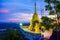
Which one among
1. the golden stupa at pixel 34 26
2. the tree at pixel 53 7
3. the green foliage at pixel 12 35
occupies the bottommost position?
the green foliage at pixel 12 35

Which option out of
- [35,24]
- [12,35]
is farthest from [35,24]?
[12,35]

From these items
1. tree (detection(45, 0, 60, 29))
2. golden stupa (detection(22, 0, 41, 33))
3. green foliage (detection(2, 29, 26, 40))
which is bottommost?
green foliage (detection(2, 29, 26, 40))

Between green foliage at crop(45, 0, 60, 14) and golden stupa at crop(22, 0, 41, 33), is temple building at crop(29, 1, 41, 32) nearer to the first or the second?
golden stupa at crop(22, 0, 41, 33)

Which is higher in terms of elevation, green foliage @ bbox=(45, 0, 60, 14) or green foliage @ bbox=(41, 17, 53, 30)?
green foliage @ bbox=(45, 0, 60, 14)

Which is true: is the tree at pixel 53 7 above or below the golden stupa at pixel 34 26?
above

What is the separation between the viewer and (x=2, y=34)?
9.95ft

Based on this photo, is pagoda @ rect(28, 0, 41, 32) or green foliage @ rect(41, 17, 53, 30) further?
pagoda @ rect(28, 0, 41, 32)

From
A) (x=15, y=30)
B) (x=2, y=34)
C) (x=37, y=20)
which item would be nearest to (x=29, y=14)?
(x=37, y=20)

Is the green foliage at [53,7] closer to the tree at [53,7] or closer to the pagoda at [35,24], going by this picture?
the tree at [53,7]

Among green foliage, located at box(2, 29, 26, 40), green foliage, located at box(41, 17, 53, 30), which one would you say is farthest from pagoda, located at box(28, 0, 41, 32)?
green foliage, located at box(41, 17, 53, 30)

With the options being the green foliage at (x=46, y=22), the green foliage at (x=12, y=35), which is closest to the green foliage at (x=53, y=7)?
the green foliage at (x=46, y=22)

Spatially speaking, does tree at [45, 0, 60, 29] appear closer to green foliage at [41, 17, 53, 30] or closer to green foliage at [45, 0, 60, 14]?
green foliage at [45, 0, 60, 14]

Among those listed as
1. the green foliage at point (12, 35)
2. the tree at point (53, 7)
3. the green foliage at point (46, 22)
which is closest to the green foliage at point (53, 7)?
the tree at point (53, 7)

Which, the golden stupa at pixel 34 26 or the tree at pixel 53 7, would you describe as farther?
the golden stupa at pixel 34 26
